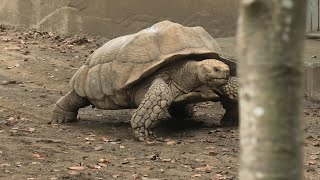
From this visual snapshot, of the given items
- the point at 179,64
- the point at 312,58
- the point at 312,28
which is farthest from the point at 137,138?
the point at 312,28

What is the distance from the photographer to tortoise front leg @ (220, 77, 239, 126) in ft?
22.9

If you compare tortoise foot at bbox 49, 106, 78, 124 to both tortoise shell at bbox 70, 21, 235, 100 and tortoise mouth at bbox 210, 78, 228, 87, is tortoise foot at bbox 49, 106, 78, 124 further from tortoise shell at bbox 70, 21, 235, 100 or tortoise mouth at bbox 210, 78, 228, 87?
tortoise mouth at bbox 210, 78, 228, 87

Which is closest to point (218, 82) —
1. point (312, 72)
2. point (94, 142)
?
point (94, 142)

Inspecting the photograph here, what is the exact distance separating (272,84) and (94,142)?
16.2ft

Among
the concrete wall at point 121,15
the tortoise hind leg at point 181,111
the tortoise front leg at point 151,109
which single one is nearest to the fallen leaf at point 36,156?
the tortoise front leg at point 151,109

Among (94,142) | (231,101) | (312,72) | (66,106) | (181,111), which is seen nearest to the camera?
(94,142)

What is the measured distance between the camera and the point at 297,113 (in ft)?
5.05

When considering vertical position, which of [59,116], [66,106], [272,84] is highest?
[272,84]

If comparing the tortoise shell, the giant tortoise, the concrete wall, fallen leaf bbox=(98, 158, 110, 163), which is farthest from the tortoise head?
the concrete wall

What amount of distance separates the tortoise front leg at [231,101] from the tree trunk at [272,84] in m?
5.41

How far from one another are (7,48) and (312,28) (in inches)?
194

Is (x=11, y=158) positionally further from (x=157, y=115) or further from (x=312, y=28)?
(x=312, y=28)

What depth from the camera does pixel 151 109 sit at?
6.46m

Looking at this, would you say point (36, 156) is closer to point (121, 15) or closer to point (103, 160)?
point (103, 160)
